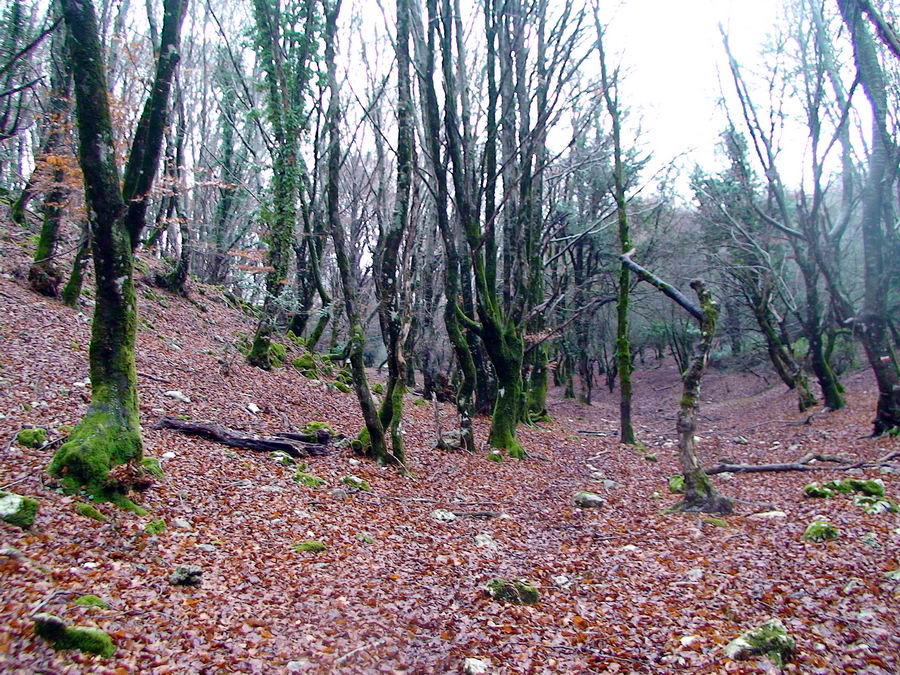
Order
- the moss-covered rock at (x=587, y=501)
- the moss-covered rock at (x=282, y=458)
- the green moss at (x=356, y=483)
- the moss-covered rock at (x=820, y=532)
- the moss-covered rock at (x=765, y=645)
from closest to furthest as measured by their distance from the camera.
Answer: the moss-covered rock at (x=765, y=645), the moss-covered rock at (x=820, y=532), the green moss at (x=356, y=483), the moss-covered rock at (x=282, y=458), the moss-covered rock at (x=587, y=501)

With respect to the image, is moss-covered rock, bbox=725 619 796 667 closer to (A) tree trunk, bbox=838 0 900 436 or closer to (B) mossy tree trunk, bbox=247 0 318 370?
(A) tree trunk, bbox=838 0 900 436

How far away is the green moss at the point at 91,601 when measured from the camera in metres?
3.28

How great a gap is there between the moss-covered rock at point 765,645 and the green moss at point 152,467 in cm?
510

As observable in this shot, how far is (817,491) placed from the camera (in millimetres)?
7027

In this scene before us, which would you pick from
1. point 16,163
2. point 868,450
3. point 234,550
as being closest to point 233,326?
point 16,163

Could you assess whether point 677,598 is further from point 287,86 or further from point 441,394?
point 441,394

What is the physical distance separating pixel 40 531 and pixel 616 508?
6618mm

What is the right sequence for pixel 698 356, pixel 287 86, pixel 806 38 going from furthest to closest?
pixel 806 38 → pixel 287 86 → pixel 698 356

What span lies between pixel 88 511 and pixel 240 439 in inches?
130

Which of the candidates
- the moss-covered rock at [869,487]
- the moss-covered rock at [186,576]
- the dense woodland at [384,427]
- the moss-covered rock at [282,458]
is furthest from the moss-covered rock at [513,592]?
the moss-covered rock at [869,487]

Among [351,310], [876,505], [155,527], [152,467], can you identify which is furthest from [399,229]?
[876,505]

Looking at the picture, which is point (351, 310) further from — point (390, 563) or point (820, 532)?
point (820, 532)

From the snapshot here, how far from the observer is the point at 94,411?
190 inches

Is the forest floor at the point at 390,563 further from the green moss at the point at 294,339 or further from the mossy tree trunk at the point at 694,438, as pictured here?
the green moss at the point at 294,339
